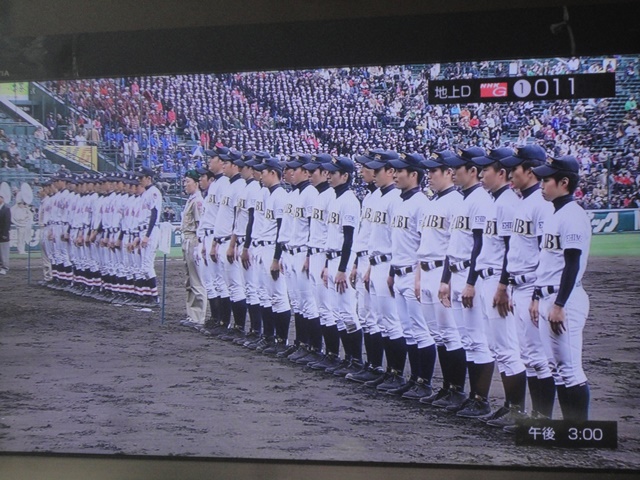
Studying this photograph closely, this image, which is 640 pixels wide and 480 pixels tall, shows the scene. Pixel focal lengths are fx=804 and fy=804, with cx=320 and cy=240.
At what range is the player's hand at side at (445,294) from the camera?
384cm

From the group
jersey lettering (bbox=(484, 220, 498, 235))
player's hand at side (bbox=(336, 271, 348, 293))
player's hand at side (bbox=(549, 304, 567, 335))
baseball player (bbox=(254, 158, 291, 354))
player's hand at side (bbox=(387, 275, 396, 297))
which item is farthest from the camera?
baseball player (bbox=(254, 158, 291, 354))

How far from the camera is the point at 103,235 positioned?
4367mm

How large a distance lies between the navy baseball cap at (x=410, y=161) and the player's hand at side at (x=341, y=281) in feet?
2.00

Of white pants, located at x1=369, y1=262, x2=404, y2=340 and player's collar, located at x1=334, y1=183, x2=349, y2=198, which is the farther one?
player's collar, located at x1=334, y1=183, x2=349, y2=198

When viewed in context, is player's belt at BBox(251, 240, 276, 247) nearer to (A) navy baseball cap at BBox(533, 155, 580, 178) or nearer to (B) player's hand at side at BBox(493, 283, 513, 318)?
(B) player's hand at side at BBox(493, 283, 513, 318)

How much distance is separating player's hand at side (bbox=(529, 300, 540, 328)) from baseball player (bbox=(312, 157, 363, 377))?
0.88 metres

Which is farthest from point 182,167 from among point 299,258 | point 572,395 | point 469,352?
point 572,395

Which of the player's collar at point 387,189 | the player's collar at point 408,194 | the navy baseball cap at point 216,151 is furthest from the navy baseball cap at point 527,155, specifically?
→ the navy baseball cap at point 216,151

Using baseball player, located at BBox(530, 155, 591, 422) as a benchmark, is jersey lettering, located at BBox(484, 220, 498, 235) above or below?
above

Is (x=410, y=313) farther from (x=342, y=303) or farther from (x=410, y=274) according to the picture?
(x=342, y=303)

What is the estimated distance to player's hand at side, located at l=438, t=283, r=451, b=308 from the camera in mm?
3844

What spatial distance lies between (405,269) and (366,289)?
0.79 ft

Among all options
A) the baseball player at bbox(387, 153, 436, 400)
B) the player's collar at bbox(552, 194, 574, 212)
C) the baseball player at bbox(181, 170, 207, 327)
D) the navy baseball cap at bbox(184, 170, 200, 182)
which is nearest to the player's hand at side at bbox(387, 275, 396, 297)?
the baseball player at bbox(387, 153, 436, 400)

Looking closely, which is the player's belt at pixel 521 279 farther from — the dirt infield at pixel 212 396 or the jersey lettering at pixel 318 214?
the jersey lettering at pixel 318 214
